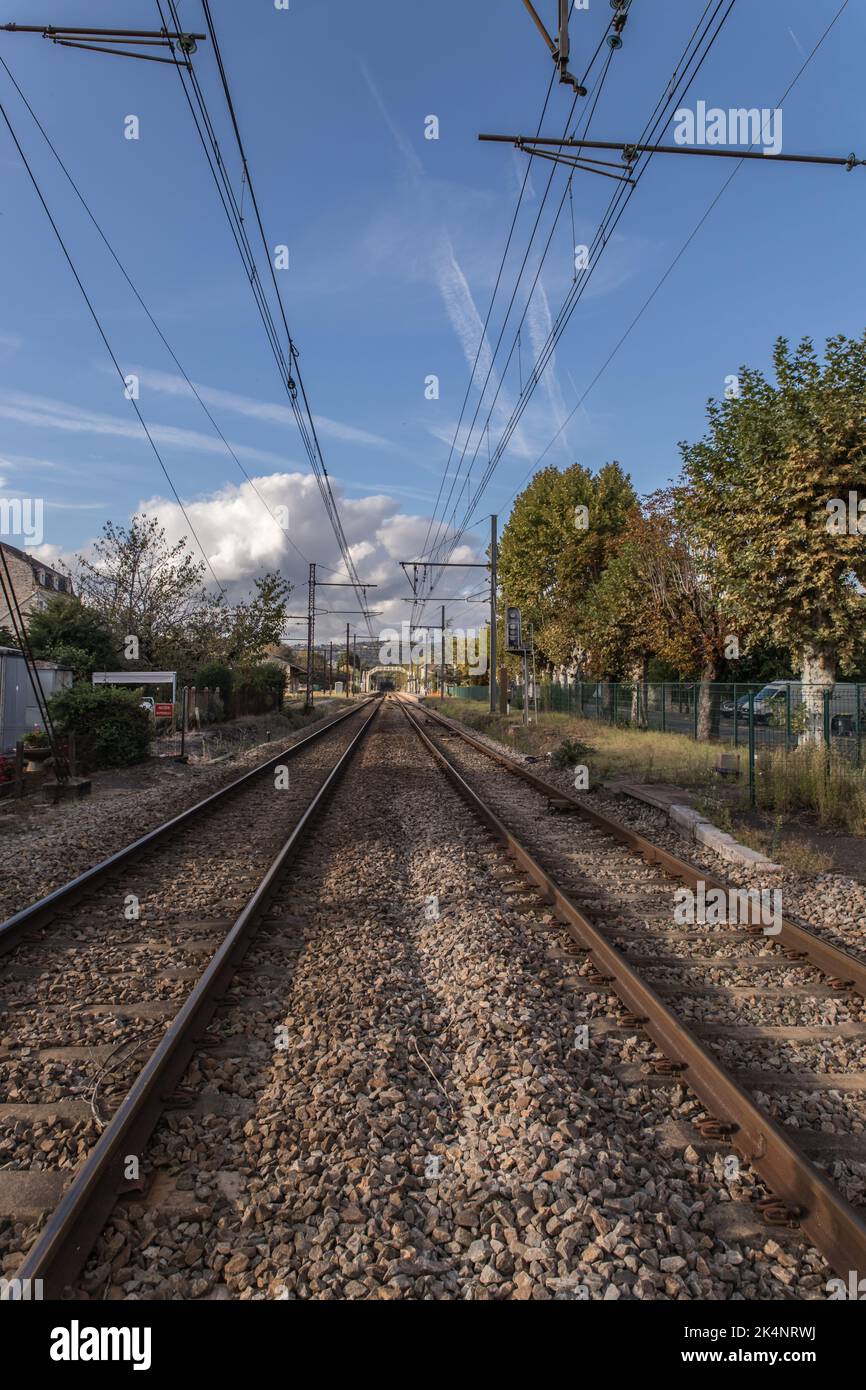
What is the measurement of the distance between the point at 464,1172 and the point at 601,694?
107 ft

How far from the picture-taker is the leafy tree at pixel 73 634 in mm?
27739

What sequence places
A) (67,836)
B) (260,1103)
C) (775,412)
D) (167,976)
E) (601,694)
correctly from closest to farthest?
1. (260,1103)
2. (167,976)
3. (67,836)
4. (775,412)
5. (601,694)

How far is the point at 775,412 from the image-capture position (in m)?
16.8

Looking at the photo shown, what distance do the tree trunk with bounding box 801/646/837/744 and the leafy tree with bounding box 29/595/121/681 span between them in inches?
896

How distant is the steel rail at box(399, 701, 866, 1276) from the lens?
9.25 ft

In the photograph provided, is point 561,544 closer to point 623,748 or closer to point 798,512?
point 623,748

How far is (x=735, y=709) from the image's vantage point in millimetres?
18078

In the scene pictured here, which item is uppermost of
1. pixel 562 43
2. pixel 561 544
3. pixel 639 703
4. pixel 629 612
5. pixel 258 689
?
pixel 561 544

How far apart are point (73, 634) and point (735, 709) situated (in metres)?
23.6

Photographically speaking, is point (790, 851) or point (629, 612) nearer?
point (790, 851)

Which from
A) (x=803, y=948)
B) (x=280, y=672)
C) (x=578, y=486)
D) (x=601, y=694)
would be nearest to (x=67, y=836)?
(x=803, y=948)

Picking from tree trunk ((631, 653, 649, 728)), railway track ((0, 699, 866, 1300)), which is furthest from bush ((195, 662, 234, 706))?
railway track ((0, 699, 866, 1300))

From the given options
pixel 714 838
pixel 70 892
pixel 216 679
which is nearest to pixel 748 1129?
pixel 70 892
